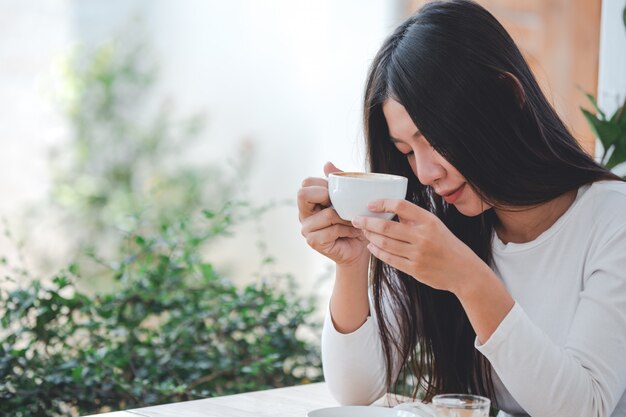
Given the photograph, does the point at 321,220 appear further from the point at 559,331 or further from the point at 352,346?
the point at 559,331

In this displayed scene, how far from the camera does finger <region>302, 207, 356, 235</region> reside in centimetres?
132

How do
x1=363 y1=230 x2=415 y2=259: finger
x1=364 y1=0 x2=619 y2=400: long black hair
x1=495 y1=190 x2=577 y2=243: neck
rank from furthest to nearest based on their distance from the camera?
x1=495 y1=190 x2=577 y2=243: neck, x1=364 y1=0 x2=619 y2=400: long black hair, x1=363 y1=230 x2=415 y2=259: finger

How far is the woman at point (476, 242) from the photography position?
1.15 m

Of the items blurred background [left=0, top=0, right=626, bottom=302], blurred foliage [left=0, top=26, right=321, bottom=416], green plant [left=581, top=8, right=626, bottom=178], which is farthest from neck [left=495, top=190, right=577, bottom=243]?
blurred background [left=0, top=0, right=626, bottom=302]

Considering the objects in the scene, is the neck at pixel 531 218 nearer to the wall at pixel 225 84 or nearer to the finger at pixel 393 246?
the finger at pixel 393 246

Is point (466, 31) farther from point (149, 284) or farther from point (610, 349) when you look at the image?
point (149, 284)

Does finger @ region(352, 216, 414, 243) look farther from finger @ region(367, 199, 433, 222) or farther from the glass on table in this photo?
the glass on table

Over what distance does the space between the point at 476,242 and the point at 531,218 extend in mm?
122

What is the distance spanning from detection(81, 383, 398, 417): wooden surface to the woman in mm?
82

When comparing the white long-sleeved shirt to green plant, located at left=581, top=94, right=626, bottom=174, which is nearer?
the white long-sleeved shirt

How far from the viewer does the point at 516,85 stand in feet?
4.28

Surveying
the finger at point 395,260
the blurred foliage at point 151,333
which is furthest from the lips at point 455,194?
the blurred foliage at point 151,333

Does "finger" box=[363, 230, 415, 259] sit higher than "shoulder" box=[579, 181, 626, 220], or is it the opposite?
"shoulder" box=[579, 181, 626, 220]

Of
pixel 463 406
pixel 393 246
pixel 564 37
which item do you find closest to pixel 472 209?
pixel 393 246
